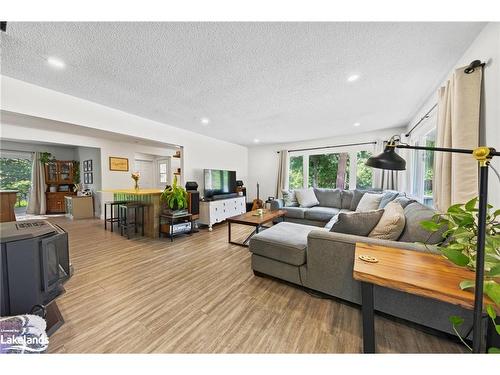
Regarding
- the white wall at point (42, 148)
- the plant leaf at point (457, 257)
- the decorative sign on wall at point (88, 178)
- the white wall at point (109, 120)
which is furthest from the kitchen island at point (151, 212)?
the white wall at point (42, 148)

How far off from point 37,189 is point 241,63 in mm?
7309

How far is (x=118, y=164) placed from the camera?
5.18 metres

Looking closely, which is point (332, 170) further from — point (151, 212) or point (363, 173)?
point (151, 212)

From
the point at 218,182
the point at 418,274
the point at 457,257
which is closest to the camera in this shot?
the point at 457,257

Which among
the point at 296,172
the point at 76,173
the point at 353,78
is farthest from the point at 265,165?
the point at 76,173

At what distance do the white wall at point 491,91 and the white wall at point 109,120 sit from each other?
4242 mm

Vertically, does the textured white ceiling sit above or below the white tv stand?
above

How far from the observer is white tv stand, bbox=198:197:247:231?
13.5 ft

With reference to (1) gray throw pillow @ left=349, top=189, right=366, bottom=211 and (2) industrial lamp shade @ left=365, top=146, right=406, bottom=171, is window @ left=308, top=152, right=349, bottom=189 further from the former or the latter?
(2) industrial lamp shade @ left=365, top=146, right=406, bottom=171

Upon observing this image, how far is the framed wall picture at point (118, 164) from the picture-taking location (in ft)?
16.4

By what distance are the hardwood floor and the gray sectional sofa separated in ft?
0.43

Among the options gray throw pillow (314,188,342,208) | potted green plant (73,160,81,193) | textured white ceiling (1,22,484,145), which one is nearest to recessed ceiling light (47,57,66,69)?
textured white ceiling (1,22,484,145)
